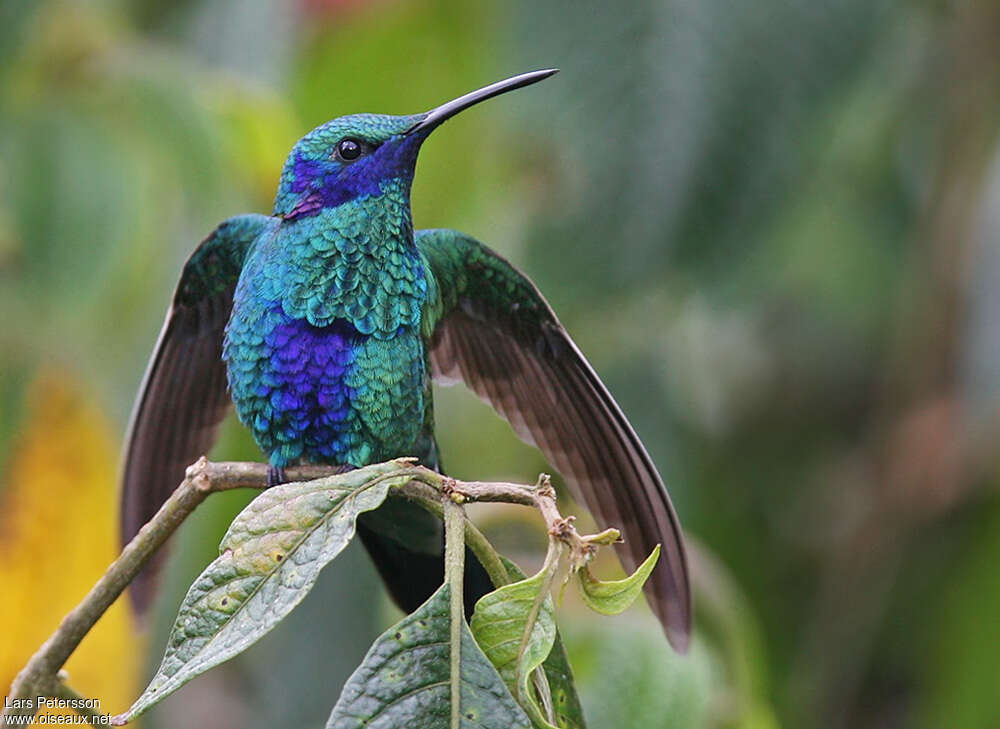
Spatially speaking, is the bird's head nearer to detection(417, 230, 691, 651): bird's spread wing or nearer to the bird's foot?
detection(417, 230, 691, 651): bird's spread wing

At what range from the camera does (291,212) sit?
179 centimetres

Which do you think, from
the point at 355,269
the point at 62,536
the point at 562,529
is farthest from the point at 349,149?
the point at 62,536

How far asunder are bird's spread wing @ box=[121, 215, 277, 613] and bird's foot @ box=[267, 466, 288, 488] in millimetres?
307

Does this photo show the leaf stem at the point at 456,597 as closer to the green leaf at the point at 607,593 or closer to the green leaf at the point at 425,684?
the green leaf at the point at 425,684

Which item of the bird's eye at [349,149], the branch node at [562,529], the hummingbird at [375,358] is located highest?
the bird's eye at [349,149]

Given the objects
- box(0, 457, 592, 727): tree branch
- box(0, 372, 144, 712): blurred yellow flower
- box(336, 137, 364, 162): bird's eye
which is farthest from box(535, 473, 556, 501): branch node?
box(0, 372, 144, 712): blurred yellow flower

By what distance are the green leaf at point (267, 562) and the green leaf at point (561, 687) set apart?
0.19 meters

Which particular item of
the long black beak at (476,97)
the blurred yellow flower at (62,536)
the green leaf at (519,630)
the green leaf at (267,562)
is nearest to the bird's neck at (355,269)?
the long black beak at (476,97)

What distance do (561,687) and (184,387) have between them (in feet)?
2.72

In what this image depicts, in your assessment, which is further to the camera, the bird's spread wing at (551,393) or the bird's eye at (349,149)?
the bird's eye at (349,149)

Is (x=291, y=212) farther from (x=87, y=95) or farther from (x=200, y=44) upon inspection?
(x=200, y=44)

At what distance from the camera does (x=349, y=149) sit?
1808 millimetres

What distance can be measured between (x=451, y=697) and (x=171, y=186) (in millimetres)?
A: 1909

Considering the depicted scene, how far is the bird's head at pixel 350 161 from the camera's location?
1.78m
